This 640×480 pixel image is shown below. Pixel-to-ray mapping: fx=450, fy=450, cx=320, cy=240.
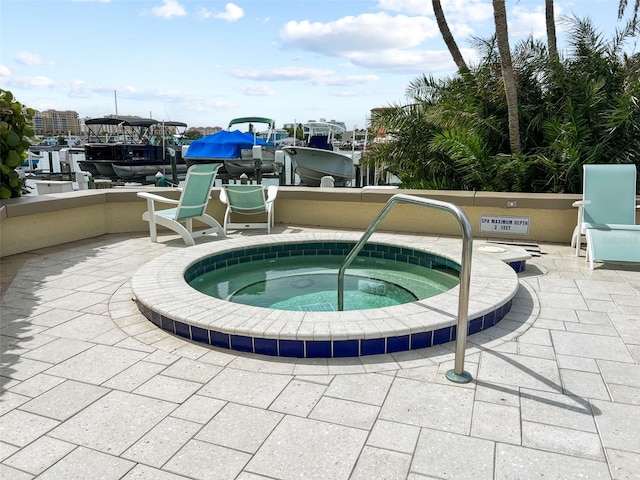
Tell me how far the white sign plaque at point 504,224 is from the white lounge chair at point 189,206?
4.01m

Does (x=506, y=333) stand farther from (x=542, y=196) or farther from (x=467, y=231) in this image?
(x=542, y=196)

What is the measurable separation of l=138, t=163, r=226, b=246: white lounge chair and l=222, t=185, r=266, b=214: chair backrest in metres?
0.50

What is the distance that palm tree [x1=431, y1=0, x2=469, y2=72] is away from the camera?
1007 centimetres

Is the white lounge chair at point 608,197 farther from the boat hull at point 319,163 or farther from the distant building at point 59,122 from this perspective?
the distant building at point 59,122

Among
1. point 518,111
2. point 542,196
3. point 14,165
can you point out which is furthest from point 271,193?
point 518,111

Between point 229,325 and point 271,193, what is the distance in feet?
15.1

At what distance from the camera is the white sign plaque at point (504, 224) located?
685 centimetres

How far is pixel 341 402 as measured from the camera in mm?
→ 2480

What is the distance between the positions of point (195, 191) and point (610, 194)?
561 cm

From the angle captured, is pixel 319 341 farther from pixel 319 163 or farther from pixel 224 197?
pixel 319 163

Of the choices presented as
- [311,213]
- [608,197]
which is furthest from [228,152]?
[608,197]

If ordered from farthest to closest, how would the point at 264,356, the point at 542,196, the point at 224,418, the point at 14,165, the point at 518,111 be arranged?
the point at 518,111, the point at 542,196, the point at 14,165, the point at 264,356, the point at 224,418

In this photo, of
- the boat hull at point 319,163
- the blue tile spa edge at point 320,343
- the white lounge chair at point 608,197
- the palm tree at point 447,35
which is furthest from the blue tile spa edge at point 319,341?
the boat hull at point 319,163

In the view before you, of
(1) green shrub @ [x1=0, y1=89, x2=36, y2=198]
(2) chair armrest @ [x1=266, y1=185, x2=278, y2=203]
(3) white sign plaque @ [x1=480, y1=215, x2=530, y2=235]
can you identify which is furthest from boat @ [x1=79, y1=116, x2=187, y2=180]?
(3) white sign plaque @ [x1=480, y1=215, x2=530, y2=235]
